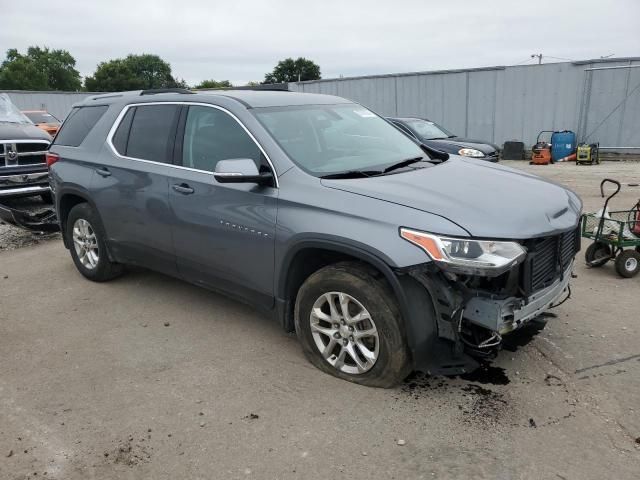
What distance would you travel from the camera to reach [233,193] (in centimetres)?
373

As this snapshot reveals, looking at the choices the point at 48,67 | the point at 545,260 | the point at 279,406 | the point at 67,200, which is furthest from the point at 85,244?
the point at 48,67

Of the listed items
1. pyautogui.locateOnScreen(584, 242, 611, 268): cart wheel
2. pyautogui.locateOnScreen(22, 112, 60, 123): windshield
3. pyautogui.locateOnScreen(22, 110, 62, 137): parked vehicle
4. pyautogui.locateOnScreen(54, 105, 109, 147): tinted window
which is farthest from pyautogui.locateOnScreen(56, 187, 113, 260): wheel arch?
pyautogui.locateOnScreen(22, 112, 60, 123): windshield

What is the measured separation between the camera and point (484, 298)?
295 centimetres

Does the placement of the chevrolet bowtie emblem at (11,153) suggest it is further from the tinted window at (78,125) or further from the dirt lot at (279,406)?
the dirt lot at (279,406)

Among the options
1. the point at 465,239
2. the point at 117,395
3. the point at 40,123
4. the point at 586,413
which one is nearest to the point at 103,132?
the point at 117,395

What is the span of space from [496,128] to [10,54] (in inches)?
3517

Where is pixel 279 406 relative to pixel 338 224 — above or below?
below

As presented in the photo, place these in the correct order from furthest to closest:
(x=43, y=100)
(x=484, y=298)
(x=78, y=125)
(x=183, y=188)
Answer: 1. (x=43, y=100)
2. (x=78, y=125)
3. (x=183, y=188)
4. (x=484, y=298)

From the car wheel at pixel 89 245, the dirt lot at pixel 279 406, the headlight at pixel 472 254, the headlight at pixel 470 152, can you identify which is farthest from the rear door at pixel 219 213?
the headlight at pixel 470 152

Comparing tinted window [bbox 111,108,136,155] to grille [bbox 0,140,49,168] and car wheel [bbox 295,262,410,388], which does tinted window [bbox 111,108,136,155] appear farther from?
grille [bbox 0,140,49,168]

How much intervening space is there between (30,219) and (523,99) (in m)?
15.0

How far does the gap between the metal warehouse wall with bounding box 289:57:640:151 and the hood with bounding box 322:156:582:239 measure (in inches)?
556

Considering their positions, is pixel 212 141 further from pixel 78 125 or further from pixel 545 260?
pixel 545 260

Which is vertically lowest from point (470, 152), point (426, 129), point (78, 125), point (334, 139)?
point (470, 152)
